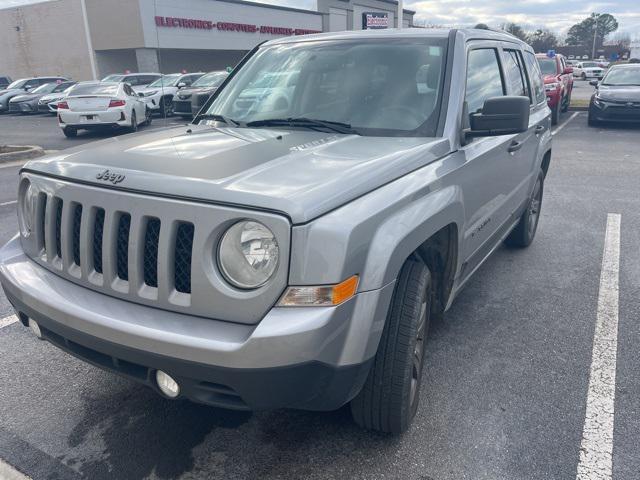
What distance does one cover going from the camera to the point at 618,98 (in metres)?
13.5

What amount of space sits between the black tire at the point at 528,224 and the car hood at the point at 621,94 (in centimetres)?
1000

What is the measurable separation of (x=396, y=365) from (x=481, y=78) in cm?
208

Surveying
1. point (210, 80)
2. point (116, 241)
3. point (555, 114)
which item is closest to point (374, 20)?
point (210, 80)

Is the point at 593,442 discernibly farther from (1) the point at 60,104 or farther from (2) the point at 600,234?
(1) the point at 60,104

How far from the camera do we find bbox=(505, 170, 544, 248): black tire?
200 inches

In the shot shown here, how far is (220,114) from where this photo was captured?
3.64 m

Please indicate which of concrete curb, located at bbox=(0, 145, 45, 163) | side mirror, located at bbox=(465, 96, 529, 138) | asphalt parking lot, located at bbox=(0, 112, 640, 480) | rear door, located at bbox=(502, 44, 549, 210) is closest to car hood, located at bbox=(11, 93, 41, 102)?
concrete curb, located at bbox=(0, 145, 45, 163)

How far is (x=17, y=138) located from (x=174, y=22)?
782 inches

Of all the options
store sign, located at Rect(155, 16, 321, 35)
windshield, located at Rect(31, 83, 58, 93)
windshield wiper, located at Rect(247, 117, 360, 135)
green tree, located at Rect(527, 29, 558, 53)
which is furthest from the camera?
green tree, located at Rect(527, 29, 558, 53)

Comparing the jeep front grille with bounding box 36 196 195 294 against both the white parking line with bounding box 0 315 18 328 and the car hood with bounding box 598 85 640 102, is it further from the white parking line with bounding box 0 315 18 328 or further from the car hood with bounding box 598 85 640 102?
the car hood with bounding box 598 85 640 102

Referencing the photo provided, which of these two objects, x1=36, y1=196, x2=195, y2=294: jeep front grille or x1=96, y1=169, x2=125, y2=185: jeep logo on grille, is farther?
x1=96, y1=169, x2=125, y2=185: jeep logo on grille

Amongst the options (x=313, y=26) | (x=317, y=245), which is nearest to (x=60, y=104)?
(x=317, y=245)

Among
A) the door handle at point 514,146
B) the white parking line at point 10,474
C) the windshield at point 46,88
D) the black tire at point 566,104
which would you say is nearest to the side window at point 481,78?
the door handle at point 514,146

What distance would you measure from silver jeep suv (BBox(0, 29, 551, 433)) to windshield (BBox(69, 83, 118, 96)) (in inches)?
472
